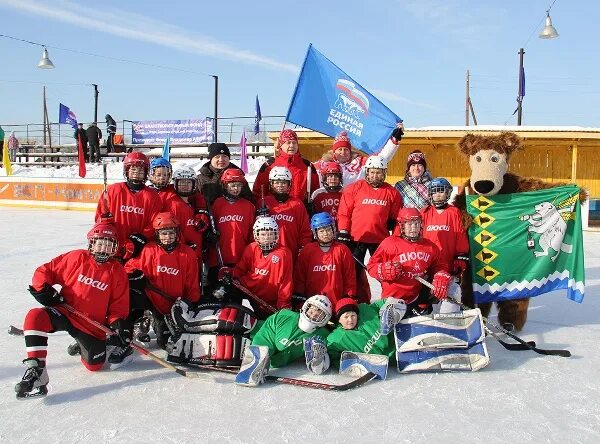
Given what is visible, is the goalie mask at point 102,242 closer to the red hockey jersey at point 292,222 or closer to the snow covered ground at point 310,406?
the snow covered ground at point 310,406

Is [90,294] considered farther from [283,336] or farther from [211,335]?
[283,336]

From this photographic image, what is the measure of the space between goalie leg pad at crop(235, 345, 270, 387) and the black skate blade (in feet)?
3.74

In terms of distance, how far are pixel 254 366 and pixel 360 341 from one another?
777mm

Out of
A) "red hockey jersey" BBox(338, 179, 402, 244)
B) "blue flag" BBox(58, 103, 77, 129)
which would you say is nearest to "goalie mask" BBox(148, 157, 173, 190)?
"red hockey jersey" BBox(338, 179, 402, 244)

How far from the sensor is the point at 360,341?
3.76 metres

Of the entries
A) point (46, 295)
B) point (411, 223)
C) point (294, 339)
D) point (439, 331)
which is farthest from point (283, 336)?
point (46, 295)

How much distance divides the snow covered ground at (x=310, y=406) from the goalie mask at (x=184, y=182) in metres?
1.38

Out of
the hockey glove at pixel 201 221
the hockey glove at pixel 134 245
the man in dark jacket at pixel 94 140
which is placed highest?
the man in dark jacket at pixel 94 140

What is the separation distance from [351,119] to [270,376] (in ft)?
13.5

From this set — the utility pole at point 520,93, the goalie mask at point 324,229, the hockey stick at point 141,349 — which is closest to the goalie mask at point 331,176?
the goalie mask at point 324,229

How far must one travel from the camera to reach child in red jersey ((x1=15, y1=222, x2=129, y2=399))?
11.6 ft

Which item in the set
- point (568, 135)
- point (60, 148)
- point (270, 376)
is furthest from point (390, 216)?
point (60, 148)

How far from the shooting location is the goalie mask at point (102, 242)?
3.66 meters

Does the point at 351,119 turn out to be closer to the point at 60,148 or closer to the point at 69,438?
the point at 69,438
